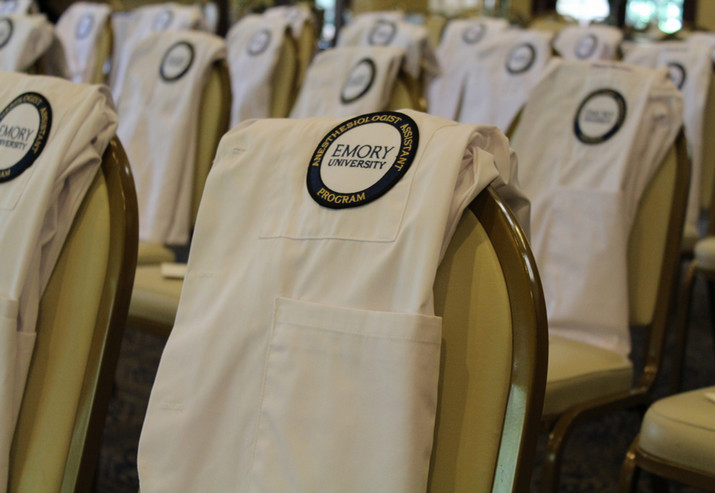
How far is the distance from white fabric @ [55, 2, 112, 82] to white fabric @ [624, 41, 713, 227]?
7.02 ft

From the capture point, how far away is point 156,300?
4.66ft

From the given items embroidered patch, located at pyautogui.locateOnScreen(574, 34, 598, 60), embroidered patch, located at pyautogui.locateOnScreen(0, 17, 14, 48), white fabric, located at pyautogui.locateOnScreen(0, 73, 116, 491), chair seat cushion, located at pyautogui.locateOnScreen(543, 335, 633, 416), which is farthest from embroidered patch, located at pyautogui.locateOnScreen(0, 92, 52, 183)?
embroidered patch, located at pyautogui.locateOnScreen(574, 34, 598, 60)

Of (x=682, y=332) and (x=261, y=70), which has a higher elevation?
(x=261, y=70)

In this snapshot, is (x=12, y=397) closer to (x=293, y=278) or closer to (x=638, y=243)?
(x=293, y=278)

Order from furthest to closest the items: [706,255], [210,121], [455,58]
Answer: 1. [455,58]
2. [210,121]
3. [706,255]

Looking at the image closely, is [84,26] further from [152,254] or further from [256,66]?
[152,254]

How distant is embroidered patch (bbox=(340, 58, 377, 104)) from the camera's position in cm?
201

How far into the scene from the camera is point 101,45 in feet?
10.7

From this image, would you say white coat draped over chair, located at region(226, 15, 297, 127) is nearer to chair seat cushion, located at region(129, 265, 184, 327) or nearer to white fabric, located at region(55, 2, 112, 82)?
white fabric, located at region(55, 2, 112, 82)

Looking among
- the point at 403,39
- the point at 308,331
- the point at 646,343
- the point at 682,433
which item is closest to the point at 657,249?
the point at 646,343

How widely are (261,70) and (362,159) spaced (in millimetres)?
2170

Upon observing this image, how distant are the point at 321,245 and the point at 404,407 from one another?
0.16 m

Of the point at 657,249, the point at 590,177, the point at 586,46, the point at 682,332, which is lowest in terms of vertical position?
the point at 682,332

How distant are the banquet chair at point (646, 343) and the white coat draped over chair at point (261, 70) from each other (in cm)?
154
